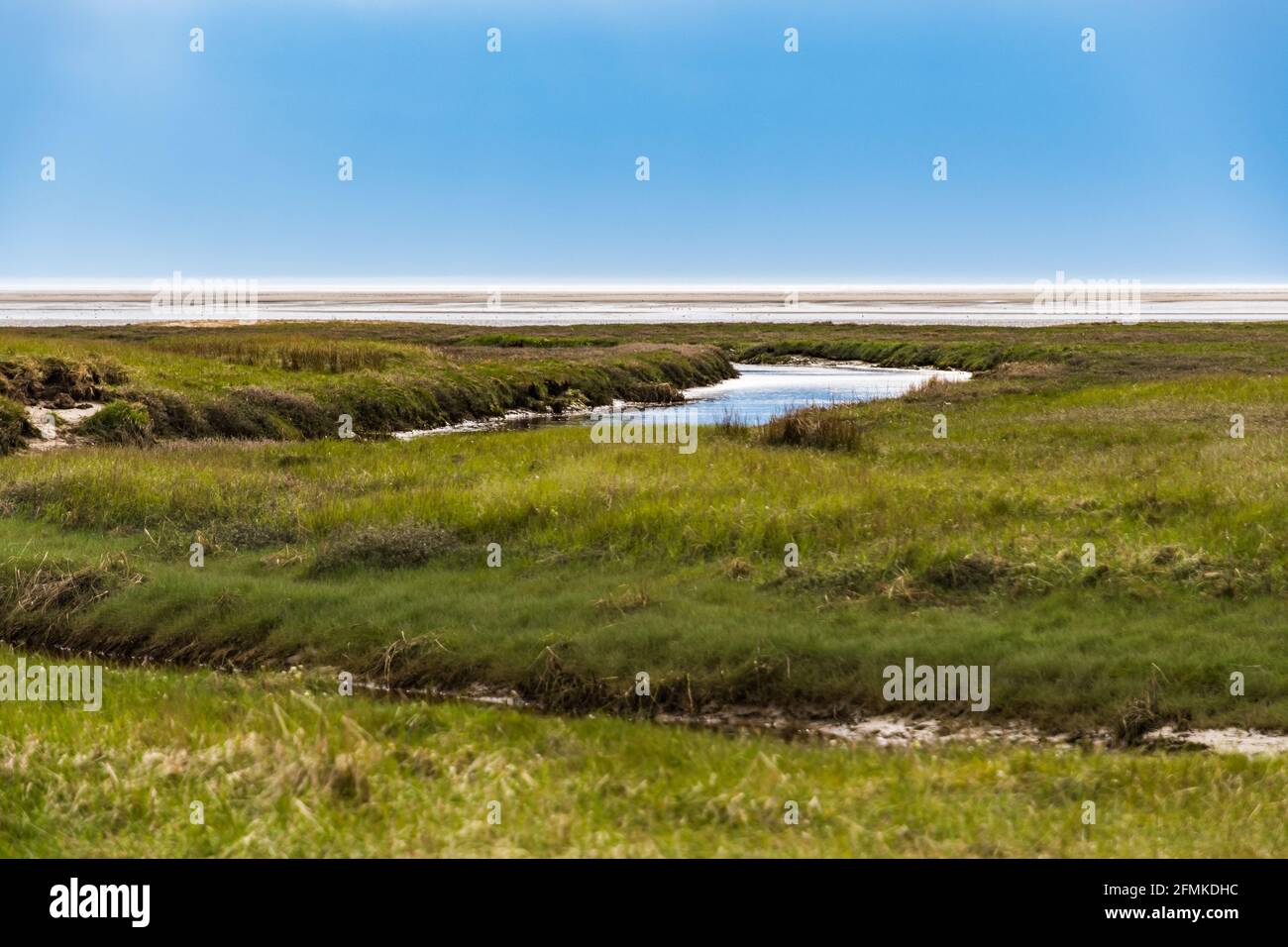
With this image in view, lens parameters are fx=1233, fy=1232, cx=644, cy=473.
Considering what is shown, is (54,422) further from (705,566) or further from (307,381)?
(705,566)

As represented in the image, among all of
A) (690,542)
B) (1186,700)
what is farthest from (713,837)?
(690,542)

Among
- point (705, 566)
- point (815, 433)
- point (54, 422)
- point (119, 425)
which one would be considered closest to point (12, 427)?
point (54, 422)

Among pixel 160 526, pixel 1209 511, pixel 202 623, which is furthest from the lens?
pixel 160 526

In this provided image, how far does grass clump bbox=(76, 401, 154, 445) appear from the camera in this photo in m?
35.5

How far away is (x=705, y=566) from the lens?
63.5ft

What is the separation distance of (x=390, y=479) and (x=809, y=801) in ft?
58.3

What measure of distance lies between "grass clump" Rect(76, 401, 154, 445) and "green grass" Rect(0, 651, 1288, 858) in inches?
958

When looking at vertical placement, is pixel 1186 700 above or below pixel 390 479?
below

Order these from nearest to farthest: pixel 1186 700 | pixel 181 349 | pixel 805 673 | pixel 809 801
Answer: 1. pixel 809 801
2. pixel 1186 700
3. pixel 805 673
4. pixel 181 349

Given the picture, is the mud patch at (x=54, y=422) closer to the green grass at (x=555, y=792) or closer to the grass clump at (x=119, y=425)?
the grass clump at (x=119, y=425)

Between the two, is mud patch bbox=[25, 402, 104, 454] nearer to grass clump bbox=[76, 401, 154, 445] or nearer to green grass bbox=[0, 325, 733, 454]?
grass clump bbox=[76, 401, 154, 445]

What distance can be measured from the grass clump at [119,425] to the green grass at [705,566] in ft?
16.5
